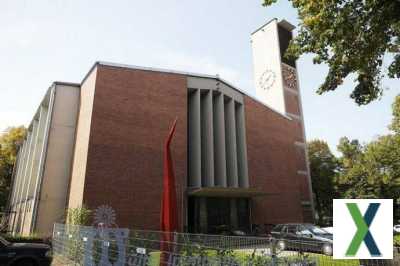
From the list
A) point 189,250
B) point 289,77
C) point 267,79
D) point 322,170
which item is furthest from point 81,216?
point 322,170

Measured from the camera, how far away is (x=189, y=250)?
22.6 ft

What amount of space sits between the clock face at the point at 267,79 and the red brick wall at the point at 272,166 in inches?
266

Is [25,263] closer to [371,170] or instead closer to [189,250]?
[189,250]

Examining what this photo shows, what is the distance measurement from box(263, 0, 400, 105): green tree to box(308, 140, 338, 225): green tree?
120ft

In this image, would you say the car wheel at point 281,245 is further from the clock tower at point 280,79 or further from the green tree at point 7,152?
the green tree at point 7,152

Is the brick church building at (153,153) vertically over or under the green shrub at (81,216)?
over

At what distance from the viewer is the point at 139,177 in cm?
2094

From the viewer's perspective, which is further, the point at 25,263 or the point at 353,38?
the point at 25,263

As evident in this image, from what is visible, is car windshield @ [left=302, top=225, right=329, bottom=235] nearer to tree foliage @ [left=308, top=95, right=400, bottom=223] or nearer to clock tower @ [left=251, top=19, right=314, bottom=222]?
tree foliage @ [left=308, top=95, right=400, bottom=223]

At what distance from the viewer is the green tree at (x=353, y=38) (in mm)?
8250

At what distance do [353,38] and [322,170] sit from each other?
128 feet

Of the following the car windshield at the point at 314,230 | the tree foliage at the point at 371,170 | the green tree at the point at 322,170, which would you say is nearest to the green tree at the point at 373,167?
the tree foliage at the point at 371,170

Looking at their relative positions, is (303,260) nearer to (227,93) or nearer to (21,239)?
(21,239)

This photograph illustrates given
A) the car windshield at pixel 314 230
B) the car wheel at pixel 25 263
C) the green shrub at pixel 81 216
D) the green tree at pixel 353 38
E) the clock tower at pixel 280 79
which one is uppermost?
the clock tower at pixel 280 79
